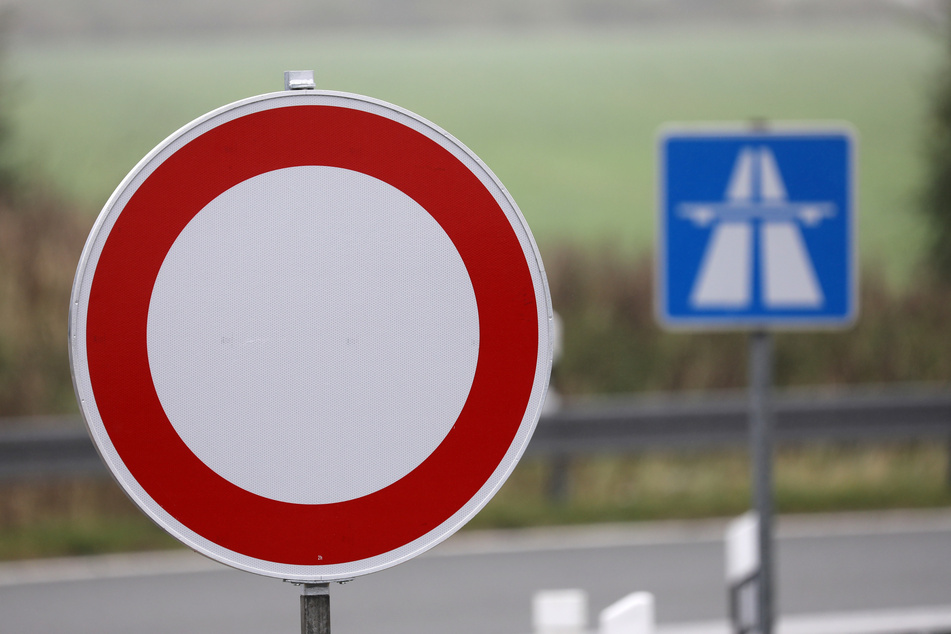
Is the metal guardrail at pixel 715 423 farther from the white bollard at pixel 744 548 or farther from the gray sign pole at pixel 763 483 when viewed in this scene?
the gray sign pole at pixel 763 483

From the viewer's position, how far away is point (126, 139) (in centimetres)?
2105

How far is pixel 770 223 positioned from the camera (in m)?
3.52

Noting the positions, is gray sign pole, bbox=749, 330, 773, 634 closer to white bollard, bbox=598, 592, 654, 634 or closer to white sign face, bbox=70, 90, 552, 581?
white bollard, bbox=598, 592, 654, 634

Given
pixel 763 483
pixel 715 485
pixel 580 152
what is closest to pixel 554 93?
pixel 580 152

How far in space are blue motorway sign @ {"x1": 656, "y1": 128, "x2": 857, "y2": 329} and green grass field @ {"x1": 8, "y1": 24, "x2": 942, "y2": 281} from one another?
39.3 ft

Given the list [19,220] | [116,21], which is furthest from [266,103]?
[116,21]

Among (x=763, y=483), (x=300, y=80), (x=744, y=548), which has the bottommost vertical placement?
(x=744, y=548)

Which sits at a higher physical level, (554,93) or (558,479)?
(554,93)

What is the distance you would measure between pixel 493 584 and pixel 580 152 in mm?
18279

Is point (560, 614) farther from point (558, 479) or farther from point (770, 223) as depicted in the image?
point (558, 479)

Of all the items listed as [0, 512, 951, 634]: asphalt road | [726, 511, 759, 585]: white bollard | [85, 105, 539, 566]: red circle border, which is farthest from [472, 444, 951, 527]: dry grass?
[85, 105, 539, 566]: red circle border

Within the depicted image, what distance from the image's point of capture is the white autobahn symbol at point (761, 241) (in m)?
3.52

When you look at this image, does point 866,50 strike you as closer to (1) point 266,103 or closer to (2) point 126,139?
(2) point 126,139

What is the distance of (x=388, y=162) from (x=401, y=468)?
47cm
